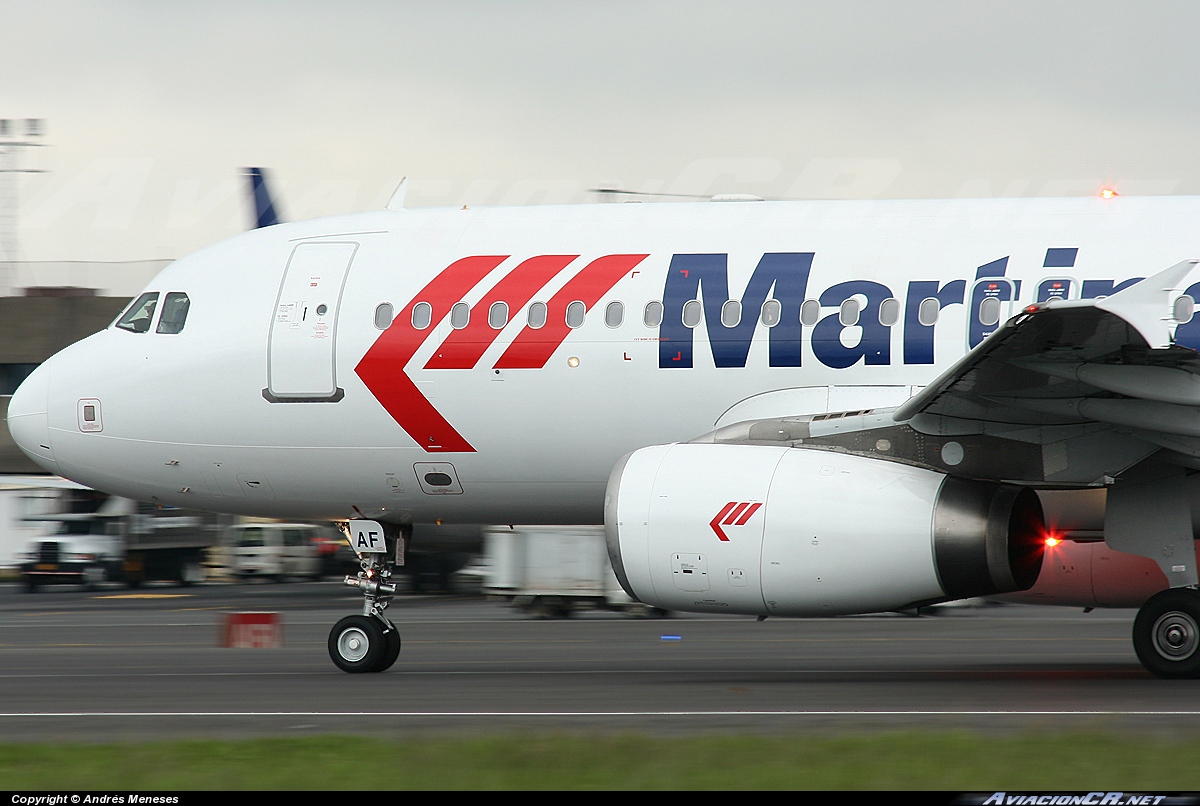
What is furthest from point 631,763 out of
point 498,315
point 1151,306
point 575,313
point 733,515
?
point 498,315

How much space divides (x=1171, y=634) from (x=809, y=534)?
308cm

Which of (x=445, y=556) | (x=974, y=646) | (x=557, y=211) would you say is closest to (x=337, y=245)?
(x=557, y=211)

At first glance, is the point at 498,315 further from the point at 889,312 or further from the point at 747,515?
the point at 889,312

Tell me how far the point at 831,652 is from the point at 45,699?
8.35 meters

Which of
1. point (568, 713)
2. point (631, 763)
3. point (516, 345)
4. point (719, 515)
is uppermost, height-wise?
point (516, 345)

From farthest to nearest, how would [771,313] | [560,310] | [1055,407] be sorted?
[560,310], [771,313], [1055,407]

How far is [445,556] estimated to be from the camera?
106ft

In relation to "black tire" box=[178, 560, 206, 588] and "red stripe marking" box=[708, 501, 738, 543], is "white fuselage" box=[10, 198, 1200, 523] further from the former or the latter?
"black tire" box=[178, 560, 206, 588]

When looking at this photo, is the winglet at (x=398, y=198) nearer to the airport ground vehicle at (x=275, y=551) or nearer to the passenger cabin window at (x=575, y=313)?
the passenger cabin window at (x=575, y=313)

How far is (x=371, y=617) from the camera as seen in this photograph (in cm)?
1357

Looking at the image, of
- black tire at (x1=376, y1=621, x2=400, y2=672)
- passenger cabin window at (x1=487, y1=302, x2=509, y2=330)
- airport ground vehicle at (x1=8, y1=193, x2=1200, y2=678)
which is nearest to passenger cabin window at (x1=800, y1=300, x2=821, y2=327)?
airport ground vehicle at (x1=8, y1=193, x2=1200, y2=678)

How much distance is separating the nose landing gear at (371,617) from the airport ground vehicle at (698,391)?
0.09 ft

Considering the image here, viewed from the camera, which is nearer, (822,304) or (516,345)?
(822,304)

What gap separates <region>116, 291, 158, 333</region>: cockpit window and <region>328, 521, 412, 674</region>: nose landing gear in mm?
2858
